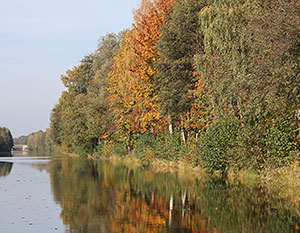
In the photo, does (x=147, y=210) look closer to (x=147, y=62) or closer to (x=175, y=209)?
(x=175, y=209)

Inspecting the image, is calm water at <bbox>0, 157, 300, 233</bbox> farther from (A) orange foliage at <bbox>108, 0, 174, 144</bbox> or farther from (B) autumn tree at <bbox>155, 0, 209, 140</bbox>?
(A) orange foliage at <bbox>108, 0, 174, 144</bbox>

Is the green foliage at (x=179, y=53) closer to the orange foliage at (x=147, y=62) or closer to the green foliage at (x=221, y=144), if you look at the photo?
the orange foliage at (x=147, y=62)

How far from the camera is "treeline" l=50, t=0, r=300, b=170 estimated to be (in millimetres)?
18250

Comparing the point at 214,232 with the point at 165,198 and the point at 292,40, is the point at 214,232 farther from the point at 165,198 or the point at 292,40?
the point at 292,40

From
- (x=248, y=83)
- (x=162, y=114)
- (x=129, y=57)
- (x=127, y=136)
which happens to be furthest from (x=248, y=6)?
(x=127, y=136)

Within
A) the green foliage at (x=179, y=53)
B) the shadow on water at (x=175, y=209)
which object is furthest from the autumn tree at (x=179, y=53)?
the shadow on water at (x=175, y=209)

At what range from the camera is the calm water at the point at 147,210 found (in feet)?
39.2

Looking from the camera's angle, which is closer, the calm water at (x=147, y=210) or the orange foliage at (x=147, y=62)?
the calm water at (x=147, y=210)

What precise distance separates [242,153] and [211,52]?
706 centimetres

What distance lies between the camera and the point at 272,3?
1964cm

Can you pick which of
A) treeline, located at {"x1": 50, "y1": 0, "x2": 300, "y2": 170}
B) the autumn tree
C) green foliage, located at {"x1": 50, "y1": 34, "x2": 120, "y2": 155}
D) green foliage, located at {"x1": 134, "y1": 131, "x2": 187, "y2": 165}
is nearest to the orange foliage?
treeline, located at {"x1": 50, "y1": 0, "x2": 300, "y2": 170}

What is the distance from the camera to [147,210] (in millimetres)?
14922

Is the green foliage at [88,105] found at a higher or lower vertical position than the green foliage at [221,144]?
higher

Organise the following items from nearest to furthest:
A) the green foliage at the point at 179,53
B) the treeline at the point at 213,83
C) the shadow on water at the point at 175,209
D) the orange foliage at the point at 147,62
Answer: the shadow on water at the point at 175,209 → the treeline at the point at 213,83 → the green foliage at the point at 179,53 → the orange foliage at the point at 147,62
